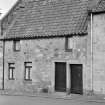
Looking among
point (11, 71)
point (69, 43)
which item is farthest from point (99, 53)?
point (11, 71)

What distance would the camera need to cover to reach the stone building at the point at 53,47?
24969mm

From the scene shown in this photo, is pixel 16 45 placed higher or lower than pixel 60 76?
higher

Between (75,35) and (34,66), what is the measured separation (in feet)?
16.4

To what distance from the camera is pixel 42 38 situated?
28875 mm

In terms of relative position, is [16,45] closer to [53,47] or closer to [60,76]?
[53,47]

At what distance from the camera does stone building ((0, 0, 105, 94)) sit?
2497cm

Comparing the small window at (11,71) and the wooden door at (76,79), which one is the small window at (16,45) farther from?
the wooden door at (76,79)

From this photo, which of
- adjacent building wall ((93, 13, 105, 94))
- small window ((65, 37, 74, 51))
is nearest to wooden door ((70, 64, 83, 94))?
small window ((65, 37, 74, 51))

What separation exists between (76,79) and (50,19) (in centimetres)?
616

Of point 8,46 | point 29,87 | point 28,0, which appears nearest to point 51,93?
point 29,87

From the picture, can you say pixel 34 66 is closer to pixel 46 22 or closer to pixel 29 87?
pixel 29 87

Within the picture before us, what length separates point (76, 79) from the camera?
87.2ft

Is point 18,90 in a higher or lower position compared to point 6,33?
lower

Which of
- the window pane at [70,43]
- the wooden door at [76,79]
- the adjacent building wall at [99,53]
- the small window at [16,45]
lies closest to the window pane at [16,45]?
the small window at [16,45]
